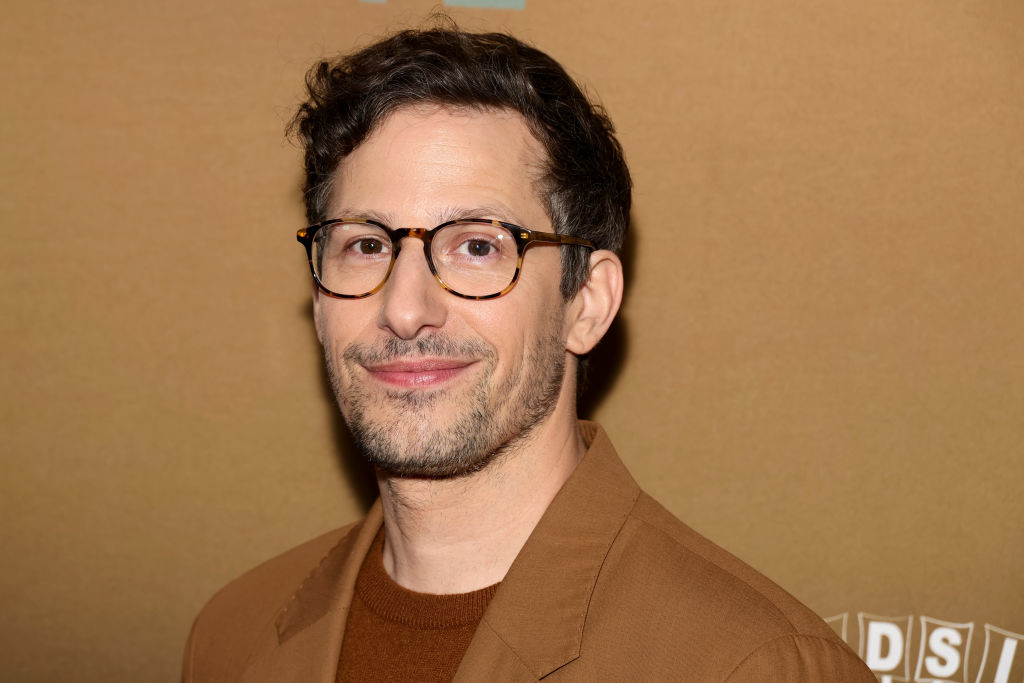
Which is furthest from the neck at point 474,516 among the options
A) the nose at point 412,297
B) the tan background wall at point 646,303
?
the tan background wall at point 646,303

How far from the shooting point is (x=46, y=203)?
2170mm

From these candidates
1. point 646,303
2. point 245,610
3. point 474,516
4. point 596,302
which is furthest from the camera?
point 646,303

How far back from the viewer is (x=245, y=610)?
1944 millimetres

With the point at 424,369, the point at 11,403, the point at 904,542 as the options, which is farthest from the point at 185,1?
the point at 904,542

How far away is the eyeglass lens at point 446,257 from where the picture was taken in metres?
1.51

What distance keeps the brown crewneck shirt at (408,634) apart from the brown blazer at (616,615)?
0.03 meters

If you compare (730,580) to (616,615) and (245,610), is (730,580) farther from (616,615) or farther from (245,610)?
(245,610)

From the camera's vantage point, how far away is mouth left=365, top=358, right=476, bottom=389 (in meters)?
1.50

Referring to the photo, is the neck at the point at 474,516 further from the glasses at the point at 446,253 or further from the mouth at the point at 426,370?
the glasses at the point at 446,253

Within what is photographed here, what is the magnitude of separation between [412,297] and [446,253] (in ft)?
0.33

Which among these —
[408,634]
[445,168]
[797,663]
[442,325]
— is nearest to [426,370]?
[442,325]

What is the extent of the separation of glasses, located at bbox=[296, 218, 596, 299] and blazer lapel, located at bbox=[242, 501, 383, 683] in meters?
0.47

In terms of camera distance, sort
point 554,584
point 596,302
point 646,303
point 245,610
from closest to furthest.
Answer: point 554,584
point 596,302
point 245,610
point 646,303

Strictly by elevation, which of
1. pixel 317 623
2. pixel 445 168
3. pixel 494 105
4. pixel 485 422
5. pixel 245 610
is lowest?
pixel 245 610
